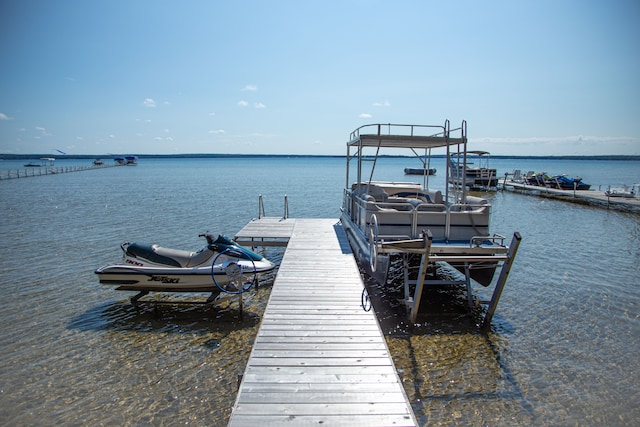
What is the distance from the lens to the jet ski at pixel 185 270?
30.2 feet

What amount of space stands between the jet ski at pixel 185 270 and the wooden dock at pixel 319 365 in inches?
51.9

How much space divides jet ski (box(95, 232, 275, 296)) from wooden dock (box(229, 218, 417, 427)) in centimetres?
132

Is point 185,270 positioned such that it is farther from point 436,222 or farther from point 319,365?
point 436,222

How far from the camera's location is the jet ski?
922 cm

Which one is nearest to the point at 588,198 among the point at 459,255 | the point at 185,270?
the point at 459,255

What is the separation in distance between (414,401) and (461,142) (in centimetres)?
690

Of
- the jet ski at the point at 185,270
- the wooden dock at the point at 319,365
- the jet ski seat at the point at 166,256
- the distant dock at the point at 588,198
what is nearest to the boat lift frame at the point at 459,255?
the wooden dock at the point at 319,365

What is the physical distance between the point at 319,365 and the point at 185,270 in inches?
209

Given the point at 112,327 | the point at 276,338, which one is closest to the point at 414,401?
the point at 276,338

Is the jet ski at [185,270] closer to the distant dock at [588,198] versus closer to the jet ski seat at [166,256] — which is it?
the jet ski seat at [166,256]

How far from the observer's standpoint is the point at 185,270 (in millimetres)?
9266

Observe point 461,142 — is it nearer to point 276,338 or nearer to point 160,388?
point 276,338

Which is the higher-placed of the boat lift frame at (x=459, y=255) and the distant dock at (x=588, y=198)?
the boat lift frame at (x=459, y=255)

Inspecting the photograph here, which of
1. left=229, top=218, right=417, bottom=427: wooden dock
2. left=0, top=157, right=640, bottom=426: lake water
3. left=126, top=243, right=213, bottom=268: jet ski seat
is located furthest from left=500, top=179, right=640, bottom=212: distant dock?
left=126, top=243, right=213, bottom=268: jet ski seat
